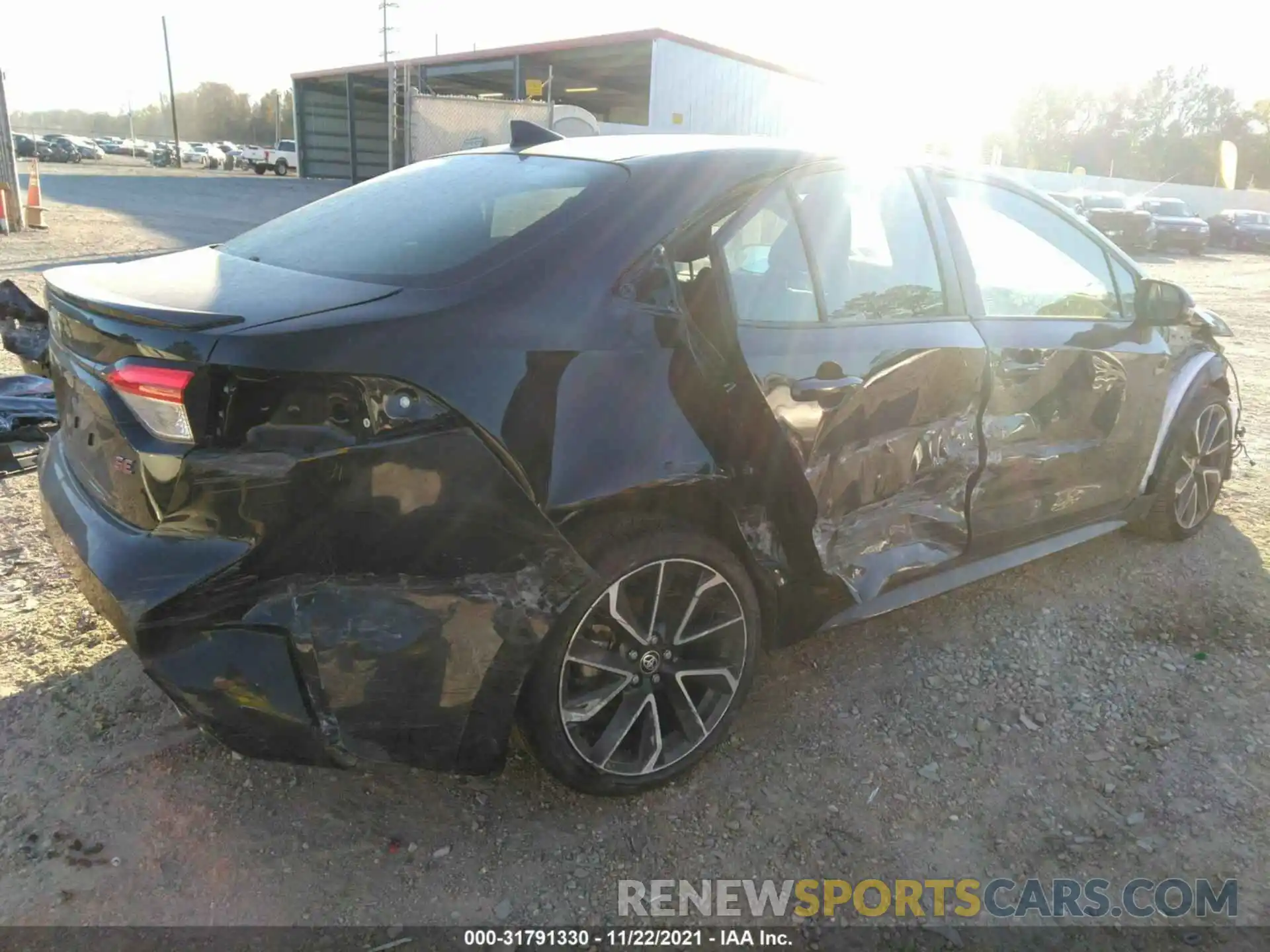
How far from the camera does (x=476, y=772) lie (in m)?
2.23

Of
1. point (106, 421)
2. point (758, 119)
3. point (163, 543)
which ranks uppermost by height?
point (758, 119)

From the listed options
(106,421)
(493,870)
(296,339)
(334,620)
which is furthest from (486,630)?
(106,421)

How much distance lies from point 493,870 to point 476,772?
0.25 m

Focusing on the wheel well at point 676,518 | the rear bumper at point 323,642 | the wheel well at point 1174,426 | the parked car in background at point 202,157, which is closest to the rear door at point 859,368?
the wheel well at point 676,518

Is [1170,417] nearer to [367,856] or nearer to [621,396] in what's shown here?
[621,396]

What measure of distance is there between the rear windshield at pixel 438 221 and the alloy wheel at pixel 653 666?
90 cm

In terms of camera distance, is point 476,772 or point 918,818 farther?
point 918,818

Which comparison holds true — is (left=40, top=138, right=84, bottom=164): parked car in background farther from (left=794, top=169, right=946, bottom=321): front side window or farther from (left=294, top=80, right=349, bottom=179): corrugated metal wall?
(left=794, top=169, right=946, bottom=321): front side window

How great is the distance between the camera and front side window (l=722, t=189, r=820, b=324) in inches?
100

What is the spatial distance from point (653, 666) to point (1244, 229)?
33.3 m

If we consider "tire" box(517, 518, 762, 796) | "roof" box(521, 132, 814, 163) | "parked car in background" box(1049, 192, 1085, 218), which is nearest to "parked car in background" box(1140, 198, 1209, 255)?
"parked car in background" box(1049, 192, 1085, 218)

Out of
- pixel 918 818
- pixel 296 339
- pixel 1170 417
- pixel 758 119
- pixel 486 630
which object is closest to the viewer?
pixel 296 339

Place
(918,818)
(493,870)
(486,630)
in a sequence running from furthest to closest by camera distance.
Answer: (918,818) → (493,870) → (486,630)

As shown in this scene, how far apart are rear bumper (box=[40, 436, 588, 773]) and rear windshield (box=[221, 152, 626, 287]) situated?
563 mm
